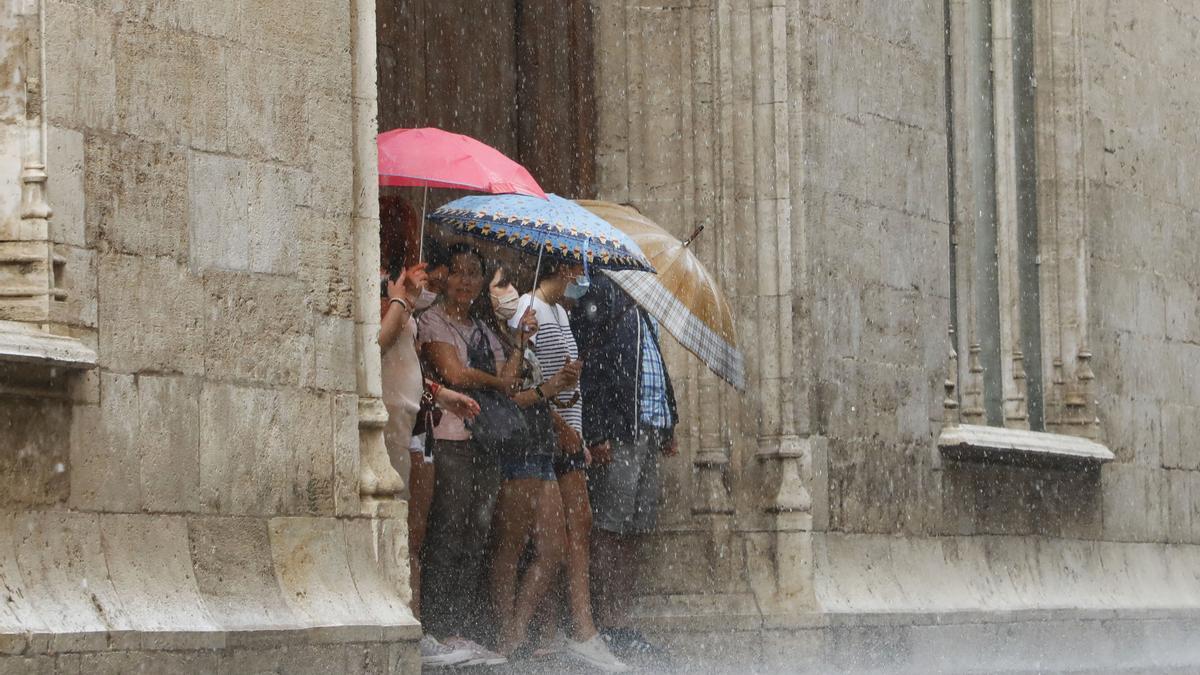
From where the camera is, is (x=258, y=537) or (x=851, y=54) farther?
(x=851, y=54)

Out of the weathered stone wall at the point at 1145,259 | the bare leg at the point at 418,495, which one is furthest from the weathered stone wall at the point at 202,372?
the weathered stone wall at the point at 1145,259

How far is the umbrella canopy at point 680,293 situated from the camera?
35.9 ft

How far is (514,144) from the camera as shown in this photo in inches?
506

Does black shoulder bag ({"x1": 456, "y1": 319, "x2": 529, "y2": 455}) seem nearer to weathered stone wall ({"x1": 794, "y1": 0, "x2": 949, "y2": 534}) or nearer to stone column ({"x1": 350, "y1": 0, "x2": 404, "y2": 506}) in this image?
stone column ({"x1": 350, "y1": 0, "x2": 404, "y2": 506})

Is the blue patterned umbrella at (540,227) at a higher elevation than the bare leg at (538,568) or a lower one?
higher

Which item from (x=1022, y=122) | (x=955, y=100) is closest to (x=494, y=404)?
(x=955, y=100)

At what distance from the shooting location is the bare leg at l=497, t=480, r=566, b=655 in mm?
10375

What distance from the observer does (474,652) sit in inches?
392

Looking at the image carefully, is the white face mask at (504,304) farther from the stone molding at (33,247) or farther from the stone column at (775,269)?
the stone molding at (33,247)

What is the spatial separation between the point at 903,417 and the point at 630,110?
2.30m

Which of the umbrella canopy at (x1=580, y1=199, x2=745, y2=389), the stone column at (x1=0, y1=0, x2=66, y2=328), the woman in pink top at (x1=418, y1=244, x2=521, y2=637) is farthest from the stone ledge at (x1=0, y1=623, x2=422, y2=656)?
the umbrella canopy at (x1=580, y1=199, x2=745, y2=389)

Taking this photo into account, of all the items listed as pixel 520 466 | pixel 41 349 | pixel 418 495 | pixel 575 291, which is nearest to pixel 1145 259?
pixel 575 291

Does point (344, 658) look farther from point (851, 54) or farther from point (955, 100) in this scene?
point (955, 100)

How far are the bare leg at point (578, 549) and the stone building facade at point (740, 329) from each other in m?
1.23
